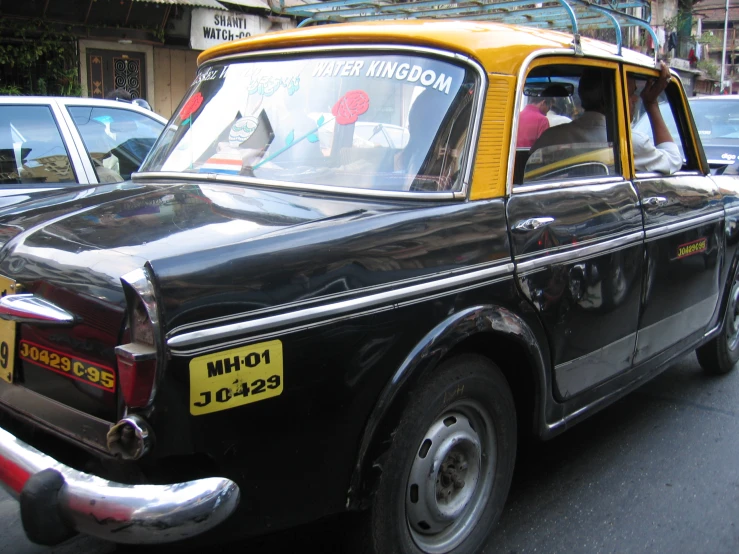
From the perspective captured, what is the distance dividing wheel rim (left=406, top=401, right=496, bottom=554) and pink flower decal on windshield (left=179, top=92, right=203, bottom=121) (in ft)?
6.07

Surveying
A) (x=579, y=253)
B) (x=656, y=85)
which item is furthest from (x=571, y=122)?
(x=579, y=253)

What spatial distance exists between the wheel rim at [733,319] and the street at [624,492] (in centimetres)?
46

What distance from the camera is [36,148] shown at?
5.09 m

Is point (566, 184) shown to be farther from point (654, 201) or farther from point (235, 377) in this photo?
point (235, 377)

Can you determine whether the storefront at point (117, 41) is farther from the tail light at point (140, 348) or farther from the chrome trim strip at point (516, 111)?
the tail light at point (140, 348)

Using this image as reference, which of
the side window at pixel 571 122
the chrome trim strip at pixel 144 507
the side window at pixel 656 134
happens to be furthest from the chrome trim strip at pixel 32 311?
the side window at pixel 656 134

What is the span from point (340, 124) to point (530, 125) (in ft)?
3.16

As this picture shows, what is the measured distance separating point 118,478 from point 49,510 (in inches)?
7.0

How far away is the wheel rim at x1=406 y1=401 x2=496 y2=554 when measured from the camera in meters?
2.51

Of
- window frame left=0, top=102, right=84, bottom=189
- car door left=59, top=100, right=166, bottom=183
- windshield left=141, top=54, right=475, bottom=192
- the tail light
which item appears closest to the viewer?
the tail light

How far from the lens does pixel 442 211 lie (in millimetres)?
2498

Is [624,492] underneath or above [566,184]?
underneath

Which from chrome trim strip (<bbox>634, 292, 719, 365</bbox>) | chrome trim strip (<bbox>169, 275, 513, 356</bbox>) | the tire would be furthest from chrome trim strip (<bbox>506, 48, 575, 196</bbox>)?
chrome trim strip (<bbox>634, 292, 719, 365</bbox>)

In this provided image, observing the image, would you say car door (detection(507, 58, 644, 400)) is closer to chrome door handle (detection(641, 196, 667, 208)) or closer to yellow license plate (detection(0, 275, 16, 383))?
chrome door handle (detection(641, 196, 667, 208))
